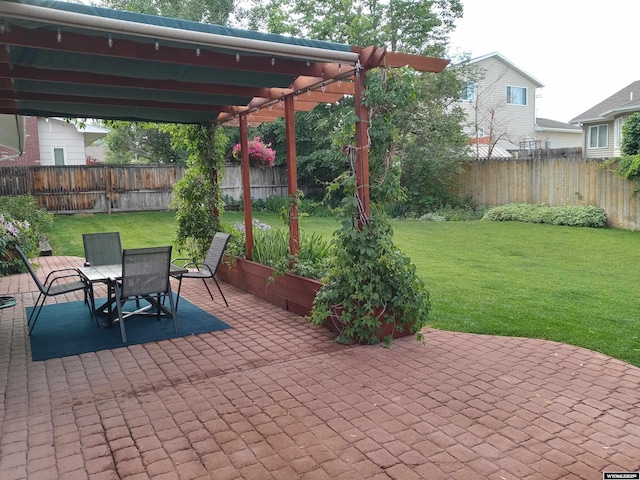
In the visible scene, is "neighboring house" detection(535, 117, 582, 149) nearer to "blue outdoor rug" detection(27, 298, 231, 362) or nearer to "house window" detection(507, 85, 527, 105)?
"house window" detection(507, 85, 527, 105)

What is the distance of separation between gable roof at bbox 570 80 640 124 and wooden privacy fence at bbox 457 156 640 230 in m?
5.75

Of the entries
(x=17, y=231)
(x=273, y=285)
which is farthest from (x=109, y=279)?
(x=17, y=231)

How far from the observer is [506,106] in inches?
964

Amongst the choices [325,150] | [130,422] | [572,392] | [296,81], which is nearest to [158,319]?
[130,422]

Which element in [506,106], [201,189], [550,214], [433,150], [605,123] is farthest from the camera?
[506,106]

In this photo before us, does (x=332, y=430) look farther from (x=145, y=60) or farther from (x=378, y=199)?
(x=145, y=60)

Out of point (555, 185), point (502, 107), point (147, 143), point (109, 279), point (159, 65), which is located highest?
point (502, 107)

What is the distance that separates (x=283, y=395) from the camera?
11.6ft

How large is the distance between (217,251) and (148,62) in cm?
254

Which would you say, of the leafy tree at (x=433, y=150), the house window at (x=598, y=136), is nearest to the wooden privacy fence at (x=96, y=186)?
the leafy tree at (x=433, y=150)

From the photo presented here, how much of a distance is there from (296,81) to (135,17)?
7.28 ft

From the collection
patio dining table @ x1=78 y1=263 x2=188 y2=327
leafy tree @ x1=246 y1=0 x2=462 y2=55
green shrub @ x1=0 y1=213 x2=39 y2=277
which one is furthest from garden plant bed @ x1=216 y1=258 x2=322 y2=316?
leafy tree @ x1=246 y1=0 x2=462 y2=55

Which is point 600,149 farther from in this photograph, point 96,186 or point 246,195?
point 96,186

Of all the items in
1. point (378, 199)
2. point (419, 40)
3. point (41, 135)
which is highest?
point (419, 40)
